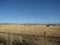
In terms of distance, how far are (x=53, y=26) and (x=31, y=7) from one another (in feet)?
2.33

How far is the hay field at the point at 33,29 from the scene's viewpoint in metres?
3.70

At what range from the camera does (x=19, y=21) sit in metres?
4.13

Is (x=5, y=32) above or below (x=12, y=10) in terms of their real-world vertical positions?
below

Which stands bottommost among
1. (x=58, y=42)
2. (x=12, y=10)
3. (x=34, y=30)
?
(x=58, y=42)

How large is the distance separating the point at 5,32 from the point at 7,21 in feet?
1.00

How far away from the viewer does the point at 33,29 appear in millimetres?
3977

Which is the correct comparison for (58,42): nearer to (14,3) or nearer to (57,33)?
(57,33)

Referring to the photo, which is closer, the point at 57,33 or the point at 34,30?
the point at 57,33

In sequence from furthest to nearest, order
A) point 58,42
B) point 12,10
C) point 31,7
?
point 12,10, point 31,7, point 58,42

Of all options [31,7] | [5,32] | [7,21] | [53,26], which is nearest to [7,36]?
[5,32]

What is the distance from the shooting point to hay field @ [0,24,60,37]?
146 inches

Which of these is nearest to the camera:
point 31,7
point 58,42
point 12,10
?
point 58,42

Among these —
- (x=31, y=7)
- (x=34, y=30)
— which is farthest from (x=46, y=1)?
(x=34, y=30)

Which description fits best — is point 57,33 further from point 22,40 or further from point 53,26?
point 22,40
